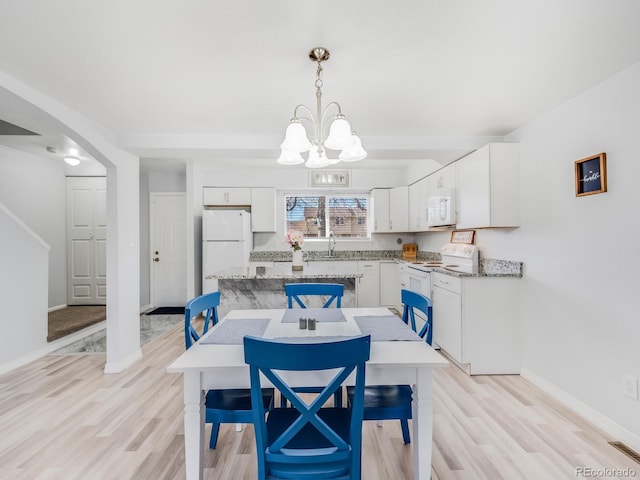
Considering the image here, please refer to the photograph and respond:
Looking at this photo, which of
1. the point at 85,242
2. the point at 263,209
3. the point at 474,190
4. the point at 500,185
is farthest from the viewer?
the point at 263,209

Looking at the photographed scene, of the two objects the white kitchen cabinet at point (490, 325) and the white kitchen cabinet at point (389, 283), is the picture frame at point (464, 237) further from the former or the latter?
the white kitchen cabinet at point (389, 283)

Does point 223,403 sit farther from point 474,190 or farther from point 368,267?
point 368,267

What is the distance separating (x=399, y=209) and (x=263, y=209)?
7.69 ft

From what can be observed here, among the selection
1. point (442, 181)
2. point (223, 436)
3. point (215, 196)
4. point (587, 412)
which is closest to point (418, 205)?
point (442, 181)

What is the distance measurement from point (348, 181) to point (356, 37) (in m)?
4.16

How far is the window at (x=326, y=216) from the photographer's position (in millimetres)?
5949

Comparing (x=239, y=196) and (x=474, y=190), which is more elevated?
(x=239, y=196)

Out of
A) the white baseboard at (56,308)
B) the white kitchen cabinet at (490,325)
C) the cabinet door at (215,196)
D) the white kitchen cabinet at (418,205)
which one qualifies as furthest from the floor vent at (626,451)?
the white baseboard at (56,308)

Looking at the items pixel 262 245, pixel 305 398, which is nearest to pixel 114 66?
pixel 305 398

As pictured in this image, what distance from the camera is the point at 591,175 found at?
2.24 metres

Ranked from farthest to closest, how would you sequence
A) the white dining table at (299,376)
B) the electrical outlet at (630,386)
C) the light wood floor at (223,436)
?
the electrical outlet at (630,386)
the light wood floor at (223,436)
the white dining table at (299,376)

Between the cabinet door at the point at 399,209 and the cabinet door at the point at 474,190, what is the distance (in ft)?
6.14

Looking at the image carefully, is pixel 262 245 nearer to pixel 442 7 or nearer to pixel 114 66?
pixel 114 66

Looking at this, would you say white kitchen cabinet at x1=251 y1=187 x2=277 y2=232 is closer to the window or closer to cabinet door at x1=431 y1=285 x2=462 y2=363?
the window
